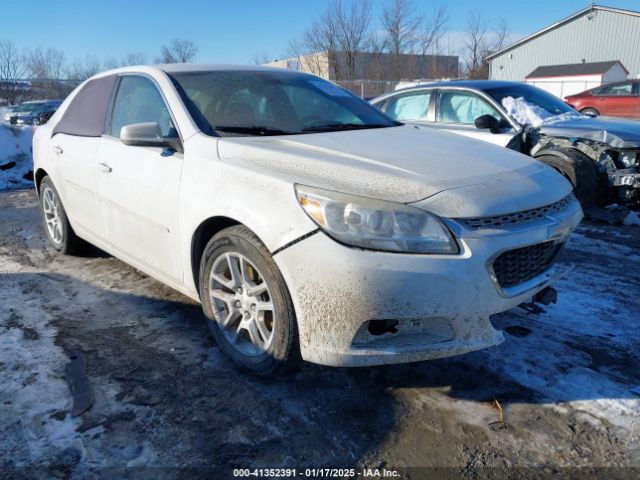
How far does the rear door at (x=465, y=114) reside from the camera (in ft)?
20.3

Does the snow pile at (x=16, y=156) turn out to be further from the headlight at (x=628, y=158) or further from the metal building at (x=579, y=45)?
the metal building at (x=579, y=45)

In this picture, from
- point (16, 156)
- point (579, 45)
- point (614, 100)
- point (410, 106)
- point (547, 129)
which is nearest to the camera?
point (547, 129)

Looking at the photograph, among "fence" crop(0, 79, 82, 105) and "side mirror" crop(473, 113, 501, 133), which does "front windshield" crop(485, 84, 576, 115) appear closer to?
"side mirror" crop(473, 113, 501, 133)

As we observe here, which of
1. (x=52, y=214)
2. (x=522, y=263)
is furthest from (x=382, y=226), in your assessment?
(x=52, y=214)

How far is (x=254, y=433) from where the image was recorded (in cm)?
232

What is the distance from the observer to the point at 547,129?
6.09 m

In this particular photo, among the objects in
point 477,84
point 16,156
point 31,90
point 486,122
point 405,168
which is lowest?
point 16,156

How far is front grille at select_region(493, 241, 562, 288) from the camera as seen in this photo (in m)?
2.35

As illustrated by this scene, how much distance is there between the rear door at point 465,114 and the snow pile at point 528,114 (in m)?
0.15

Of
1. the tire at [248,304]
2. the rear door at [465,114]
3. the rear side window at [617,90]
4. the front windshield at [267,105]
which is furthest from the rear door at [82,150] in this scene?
the rear side window at [617,90]

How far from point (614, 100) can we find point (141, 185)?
20580 millimetres

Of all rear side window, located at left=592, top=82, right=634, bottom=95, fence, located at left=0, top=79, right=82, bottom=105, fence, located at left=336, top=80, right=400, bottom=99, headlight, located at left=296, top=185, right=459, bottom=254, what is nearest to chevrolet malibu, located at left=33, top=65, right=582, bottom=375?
headlight, located at left=296, top=185, right=459, bottom=254

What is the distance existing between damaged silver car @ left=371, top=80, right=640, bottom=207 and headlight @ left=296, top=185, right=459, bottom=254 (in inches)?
158

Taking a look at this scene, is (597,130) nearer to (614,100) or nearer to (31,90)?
(614,100)
